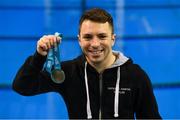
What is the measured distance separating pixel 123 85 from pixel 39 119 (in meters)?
1.45

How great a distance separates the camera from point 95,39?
1.59m

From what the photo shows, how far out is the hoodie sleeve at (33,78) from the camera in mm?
1617

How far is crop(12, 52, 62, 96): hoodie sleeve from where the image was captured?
162 centimetres

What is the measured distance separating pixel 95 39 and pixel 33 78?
0.98 ft

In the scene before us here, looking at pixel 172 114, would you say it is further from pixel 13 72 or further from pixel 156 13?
pixel 156 13

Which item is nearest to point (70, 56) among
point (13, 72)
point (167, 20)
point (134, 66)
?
point (13, 72)

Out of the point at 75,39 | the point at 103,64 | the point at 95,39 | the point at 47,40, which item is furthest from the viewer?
the point at 75,39

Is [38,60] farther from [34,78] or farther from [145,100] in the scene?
[145,100]

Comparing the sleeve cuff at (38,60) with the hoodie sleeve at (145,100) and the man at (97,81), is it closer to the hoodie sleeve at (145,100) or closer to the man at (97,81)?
the man at (97,81)

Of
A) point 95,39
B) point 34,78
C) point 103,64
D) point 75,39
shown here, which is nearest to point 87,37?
point 95,39

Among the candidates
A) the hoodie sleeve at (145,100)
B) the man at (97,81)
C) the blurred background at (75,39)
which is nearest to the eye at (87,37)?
the man at (97,81)

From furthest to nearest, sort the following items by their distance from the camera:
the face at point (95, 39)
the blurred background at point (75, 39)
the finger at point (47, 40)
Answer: the blurred background at point (75, 39), the face at point (95, 39), the finger at point (47, 40)

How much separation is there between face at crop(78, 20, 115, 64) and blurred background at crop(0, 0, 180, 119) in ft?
5.01

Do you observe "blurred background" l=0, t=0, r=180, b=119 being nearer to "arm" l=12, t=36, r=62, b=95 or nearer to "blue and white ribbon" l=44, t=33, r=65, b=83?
"arm" l=12, t=36, r=62, b=95
